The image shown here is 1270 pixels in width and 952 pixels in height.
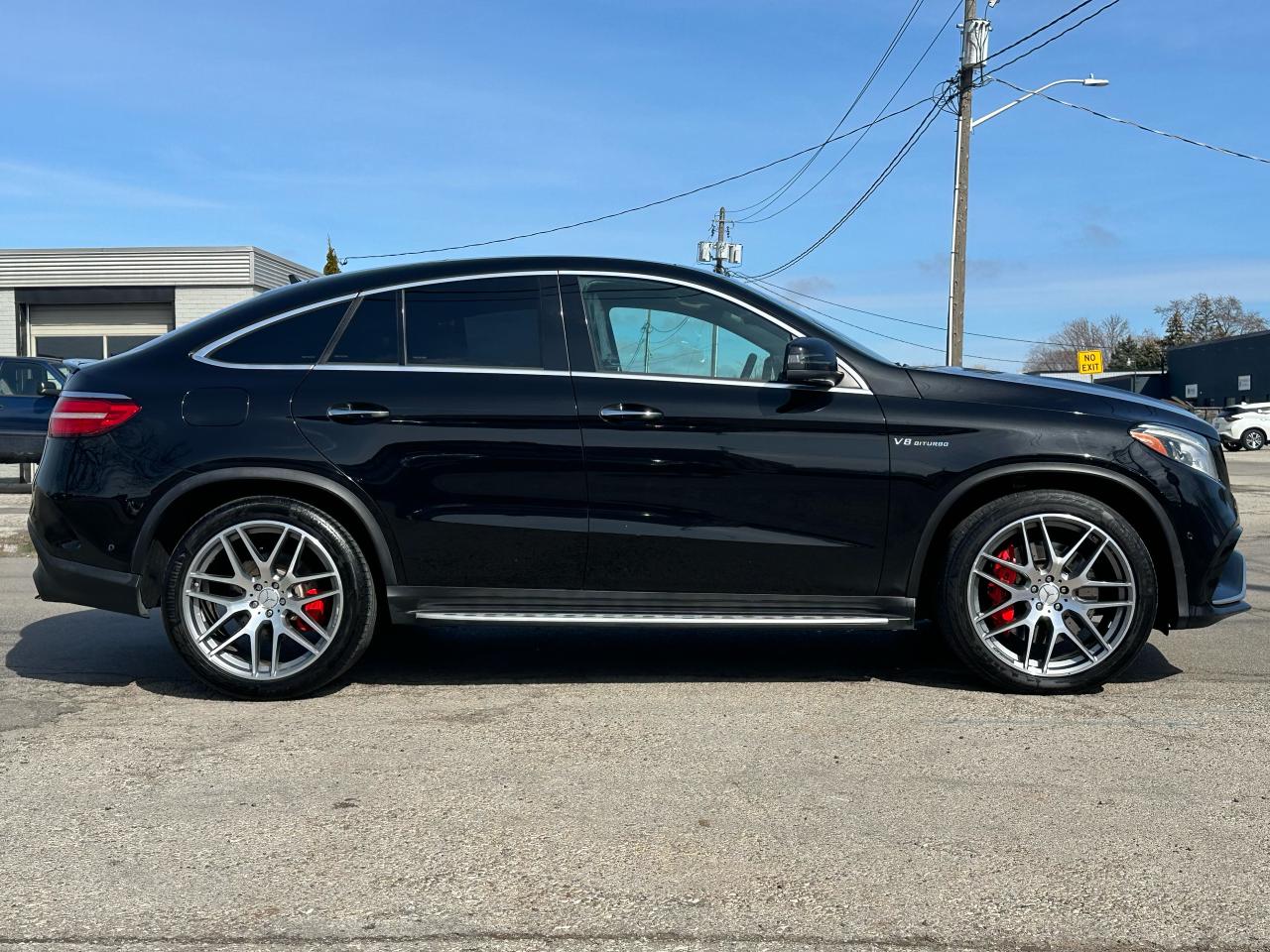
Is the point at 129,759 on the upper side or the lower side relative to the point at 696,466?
lower

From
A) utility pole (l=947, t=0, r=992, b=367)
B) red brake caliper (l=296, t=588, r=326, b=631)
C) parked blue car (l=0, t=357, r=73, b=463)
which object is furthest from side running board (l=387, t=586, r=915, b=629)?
utility pole (l=947, t=0, r=992, b=367)

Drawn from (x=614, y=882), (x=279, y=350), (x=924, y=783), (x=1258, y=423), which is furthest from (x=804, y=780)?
(x=1258, y=423)

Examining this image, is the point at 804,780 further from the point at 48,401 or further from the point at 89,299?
the point at 89,299

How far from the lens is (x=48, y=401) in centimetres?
1471

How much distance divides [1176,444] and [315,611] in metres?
3.58

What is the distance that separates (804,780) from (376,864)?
141 centimetres

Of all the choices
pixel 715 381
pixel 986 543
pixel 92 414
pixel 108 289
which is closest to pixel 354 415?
pixel 92 414

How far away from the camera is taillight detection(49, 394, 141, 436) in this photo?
499 cm

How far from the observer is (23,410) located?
14.5 meters

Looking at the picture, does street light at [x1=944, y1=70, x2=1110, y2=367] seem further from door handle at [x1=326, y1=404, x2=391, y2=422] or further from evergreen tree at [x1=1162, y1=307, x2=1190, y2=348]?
evergreen tree at [x1=1162, y1=307, x2=1190, y2=348]

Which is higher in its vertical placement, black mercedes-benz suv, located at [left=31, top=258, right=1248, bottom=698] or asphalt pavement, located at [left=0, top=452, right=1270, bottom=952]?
black mercedes-benz suv, located at [left=31, top=258, right=1248, bottom=698]

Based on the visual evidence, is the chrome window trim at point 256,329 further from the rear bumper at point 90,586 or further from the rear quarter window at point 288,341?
the rear bumper at point 90,586

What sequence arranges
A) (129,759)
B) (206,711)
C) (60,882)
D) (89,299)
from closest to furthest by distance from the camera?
(60,882), (129,759), (206,711), (89,299)

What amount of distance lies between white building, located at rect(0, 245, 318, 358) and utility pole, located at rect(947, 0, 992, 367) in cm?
2079
